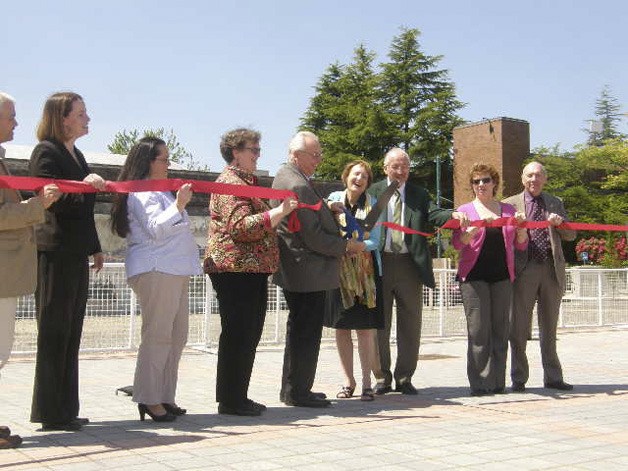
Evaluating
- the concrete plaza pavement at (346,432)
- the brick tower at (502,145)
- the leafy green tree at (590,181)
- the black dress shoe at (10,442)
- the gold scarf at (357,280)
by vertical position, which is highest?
the brick tower at (502,145)

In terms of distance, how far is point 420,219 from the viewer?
751cm

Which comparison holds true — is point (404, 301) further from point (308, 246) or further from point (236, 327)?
point (236, 327)

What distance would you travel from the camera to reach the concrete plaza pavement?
445 centimetres

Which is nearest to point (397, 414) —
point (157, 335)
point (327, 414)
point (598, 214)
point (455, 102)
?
point (327, 414)

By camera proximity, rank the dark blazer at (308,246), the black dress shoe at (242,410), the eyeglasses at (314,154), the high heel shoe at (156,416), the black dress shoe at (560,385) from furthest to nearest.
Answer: the black dress shoe at (560,385) < the eyeglasses at (314,154) < the dark blazer at (308,246) < the black dress shoe at (242,410) < the high heel shoe at (156,416)

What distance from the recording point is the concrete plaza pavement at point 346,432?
4453 millimetres

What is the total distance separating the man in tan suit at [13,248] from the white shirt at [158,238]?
81 centimetres

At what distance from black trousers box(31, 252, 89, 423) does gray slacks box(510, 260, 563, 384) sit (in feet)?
13.8

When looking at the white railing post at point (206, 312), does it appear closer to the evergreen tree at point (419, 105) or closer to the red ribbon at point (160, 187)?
the red ribbon at point (160, 187)

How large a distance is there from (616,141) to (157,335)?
45895mm

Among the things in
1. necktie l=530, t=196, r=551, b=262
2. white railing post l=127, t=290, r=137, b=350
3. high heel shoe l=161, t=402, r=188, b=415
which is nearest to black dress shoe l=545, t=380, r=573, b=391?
necktie l=530, t=196, r=551, b=262

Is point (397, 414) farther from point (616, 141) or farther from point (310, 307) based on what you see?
point (616, 141)

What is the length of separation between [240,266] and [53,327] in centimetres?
137

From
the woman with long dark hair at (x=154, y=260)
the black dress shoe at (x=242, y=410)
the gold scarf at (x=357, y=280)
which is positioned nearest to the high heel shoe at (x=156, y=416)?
the woman with long dark hair at (x=154, y=260)
